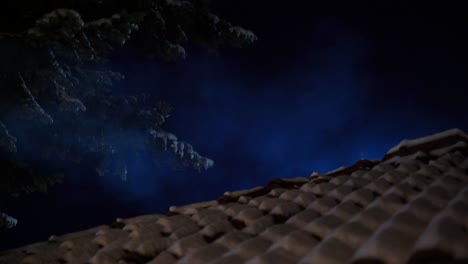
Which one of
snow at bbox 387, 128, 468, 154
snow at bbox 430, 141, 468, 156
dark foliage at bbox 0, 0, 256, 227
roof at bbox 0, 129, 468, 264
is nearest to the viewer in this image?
roof at bbox 0, 129, 468, 264

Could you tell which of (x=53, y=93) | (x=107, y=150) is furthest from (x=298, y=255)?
(x=107, y=150)

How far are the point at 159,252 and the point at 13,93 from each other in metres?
4.19

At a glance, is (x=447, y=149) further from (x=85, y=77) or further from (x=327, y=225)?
(x=85, y=77)

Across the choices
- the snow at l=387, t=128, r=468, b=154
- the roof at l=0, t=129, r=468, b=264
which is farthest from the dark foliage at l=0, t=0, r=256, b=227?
the snow at l=387, t=128, r=468, b=154

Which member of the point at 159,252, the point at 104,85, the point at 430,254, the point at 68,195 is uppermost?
the point at 104,85

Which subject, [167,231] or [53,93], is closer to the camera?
[167,231]

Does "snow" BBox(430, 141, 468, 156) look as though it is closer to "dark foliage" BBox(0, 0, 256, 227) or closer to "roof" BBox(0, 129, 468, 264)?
"roof" BBox(0, 129, 468, 264)

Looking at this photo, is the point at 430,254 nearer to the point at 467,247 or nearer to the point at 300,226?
the point at 467,247

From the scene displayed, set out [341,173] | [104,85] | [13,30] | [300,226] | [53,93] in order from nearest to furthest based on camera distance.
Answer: [300,226], [341,173], [13,30], [53,93], [104,85]

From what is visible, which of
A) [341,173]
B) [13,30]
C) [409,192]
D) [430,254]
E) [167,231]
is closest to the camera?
[430,254]

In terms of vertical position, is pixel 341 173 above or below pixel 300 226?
above

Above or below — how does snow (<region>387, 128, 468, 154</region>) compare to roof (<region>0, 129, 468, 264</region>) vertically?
above

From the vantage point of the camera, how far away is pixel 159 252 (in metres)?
2.29

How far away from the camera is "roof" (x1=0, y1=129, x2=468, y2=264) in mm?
1381
